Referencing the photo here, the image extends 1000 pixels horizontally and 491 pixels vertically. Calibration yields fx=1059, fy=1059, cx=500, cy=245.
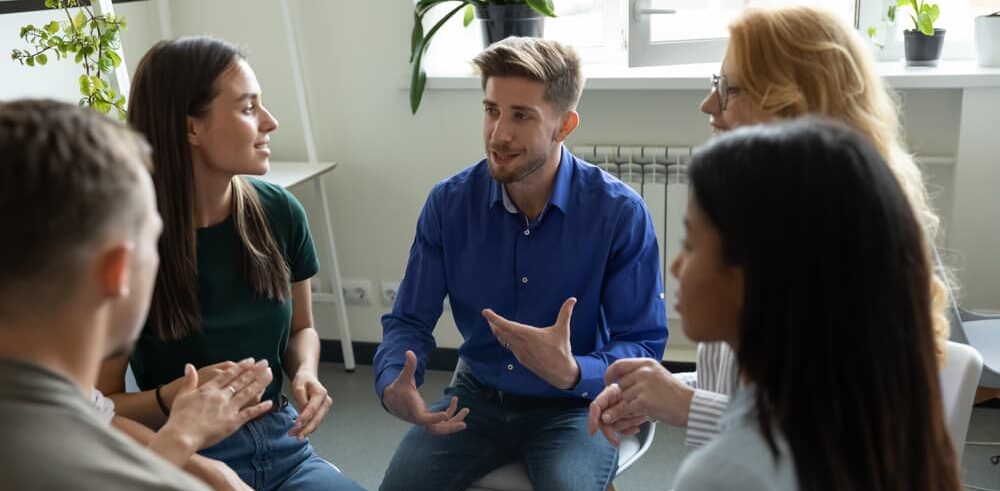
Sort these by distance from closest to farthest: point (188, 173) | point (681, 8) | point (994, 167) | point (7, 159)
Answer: point (7, 159)
point (188, 173)
point (994, 167)
point (681, 8)

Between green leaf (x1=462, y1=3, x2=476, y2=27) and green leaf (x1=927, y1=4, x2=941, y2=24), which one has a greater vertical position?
green leaf (x1=462, y1=3, x2=476, y2=27)

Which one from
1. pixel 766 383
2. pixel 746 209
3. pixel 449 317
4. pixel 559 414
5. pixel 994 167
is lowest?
pixel 449 317

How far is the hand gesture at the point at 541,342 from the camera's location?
6.28 feet

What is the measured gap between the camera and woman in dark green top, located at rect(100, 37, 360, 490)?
6.35 ft

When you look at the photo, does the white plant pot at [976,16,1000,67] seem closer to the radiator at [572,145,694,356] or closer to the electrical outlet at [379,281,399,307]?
the radiator at [572,145,694,356]

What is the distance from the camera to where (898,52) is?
3.33 m

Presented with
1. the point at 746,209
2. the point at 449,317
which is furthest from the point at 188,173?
the point at 449,317

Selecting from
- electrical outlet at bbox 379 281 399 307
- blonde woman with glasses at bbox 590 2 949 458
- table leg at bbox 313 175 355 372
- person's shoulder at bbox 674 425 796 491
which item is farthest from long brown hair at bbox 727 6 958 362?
electrical outlet at bbox 379 281 399 307

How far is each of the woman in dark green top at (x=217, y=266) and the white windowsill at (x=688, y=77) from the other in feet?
4.42

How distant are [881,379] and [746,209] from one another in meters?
0.21

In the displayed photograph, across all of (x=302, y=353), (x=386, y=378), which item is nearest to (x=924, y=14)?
(x=386, y=378)

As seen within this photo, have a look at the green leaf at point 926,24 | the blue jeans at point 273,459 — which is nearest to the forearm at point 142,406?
the blue jeans at point 273,459

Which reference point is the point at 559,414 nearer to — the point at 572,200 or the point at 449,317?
the point at 572,200

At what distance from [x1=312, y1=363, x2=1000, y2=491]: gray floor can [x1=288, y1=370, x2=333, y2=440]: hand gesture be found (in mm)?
1028
